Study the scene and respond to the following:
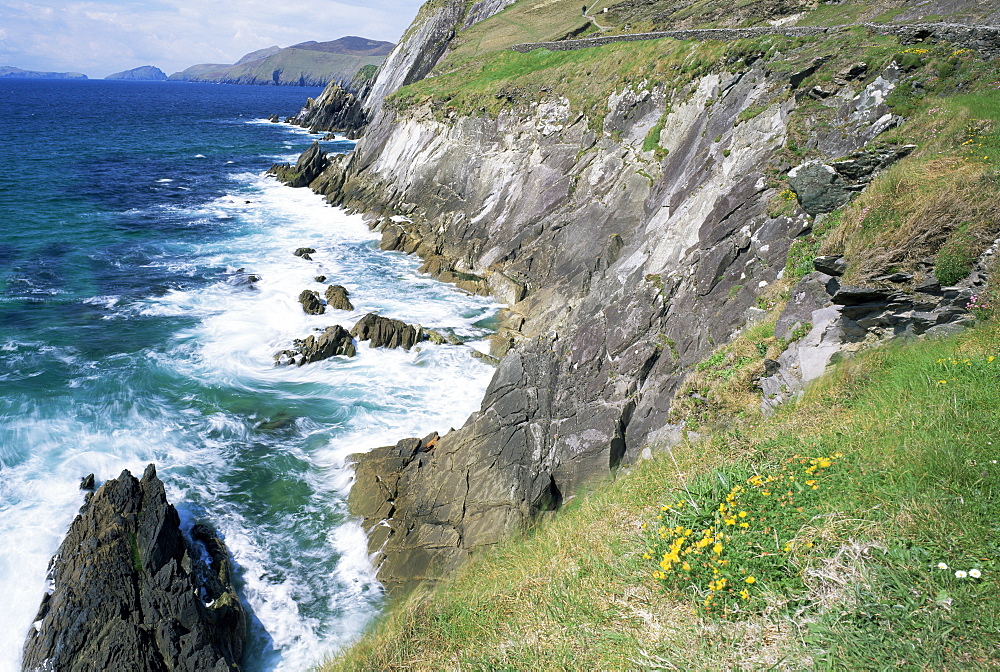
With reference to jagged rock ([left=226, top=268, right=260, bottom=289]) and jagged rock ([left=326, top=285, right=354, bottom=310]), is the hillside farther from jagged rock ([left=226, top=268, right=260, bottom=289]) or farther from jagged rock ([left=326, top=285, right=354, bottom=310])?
jagged rock ([left=226, top=268, right=260, bottom=289])

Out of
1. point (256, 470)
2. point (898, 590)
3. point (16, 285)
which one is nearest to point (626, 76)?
point (256, 470)

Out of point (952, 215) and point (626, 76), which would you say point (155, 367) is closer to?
point (952, 215)

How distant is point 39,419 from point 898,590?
21.9 meters

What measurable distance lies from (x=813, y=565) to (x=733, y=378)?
5.47 meters

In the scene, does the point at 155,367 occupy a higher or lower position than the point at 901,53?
lower

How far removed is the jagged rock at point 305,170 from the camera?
51.1 metres

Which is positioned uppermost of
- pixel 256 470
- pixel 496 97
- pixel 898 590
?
pixel 496 97

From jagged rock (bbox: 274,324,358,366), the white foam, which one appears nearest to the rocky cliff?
the white foam

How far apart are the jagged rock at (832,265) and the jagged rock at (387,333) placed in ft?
51.3

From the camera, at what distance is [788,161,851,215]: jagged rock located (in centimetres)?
1231

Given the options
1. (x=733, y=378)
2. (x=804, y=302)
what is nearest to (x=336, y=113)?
(x=804, y=302)

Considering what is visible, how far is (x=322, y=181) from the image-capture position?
49.3 meters

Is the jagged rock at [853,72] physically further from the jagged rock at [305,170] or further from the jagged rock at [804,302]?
the jagged rock at [305,170]

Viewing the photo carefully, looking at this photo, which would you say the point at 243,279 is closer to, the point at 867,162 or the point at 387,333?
the point at 387,333
